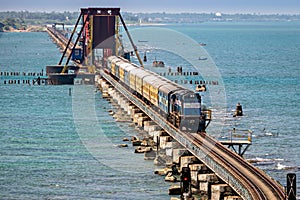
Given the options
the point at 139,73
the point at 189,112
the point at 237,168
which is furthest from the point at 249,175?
the point at 139,73

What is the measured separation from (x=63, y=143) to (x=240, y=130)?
837 inches

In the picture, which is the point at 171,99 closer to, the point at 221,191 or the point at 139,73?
the point at 221,191

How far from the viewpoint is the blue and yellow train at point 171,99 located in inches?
Answer: 3039

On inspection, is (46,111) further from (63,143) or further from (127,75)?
(63,143)

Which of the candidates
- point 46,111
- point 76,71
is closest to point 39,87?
point 76,71

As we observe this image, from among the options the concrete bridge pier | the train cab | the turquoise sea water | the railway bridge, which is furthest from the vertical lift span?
the concrete bridge pier

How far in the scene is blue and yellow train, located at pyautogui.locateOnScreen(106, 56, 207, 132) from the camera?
7719 centimetres

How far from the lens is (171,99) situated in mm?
81625

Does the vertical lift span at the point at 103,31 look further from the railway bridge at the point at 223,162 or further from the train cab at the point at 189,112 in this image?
the train cab at the point at 189,112

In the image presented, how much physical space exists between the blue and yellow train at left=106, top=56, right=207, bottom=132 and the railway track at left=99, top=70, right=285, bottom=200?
1213mm

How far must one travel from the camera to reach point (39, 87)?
154250mm

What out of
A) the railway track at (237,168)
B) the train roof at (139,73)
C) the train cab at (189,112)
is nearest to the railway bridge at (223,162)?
the railway track at (237,168)

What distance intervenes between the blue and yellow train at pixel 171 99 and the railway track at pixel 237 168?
47.8 inches

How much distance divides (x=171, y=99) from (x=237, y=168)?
2100cm
